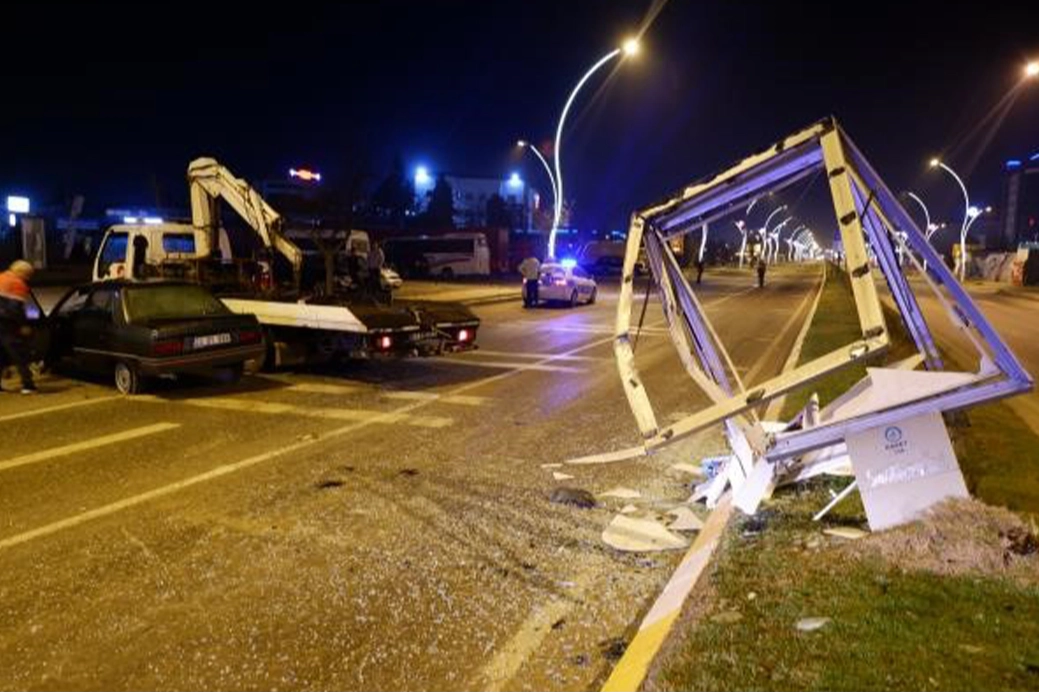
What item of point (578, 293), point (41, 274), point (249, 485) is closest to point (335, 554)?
point (249, 485)

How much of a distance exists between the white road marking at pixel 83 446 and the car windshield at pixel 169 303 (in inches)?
89.8

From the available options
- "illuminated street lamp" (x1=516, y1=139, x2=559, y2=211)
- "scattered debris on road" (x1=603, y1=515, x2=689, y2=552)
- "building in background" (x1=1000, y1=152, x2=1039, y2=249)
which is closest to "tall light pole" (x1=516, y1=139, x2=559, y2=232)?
"illuminated street lamp" (x1=516, y1=139, x2=559, y2=211)

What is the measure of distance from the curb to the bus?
46185 millimetres

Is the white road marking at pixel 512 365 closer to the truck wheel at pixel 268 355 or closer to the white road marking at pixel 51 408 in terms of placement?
the truck wheel at pixel 268 355

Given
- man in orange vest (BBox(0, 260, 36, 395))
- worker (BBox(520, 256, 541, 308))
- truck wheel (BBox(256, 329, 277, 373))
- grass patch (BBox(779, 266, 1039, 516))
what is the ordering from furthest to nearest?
worker (BBox(520, 256, 541, 308)) < truck wheel (BBox(256, 329, 277, 373)) < man in orange vest (BBox(0, 260, 36, 395)) < grass patch (BBox(779, 266, 1039, 516))

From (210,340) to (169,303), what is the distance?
0.93 metres

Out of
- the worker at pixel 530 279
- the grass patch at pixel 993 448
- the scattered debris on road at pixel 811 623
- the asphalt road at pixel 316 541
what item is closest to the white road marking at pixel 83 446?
the asphalt road at pixel 316 541

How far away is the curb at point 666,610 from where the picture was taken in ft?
12.7

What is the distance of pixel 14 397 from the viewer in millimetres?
11078

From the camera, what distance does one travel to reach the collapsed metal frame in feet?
17.1

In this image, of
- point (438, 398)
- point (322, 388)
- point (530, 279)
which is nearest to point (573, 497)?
point (438, 398)

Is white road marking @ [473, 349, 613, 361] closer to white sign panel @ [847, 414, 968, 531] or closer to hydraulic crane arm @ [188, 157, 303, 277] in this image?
hydraulic crane arm @ [188, 157, 303, 277]

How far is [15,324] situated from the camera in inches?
446

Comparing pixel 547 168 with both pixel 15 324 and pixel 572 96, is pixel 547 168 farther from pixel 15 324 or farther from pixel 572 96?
pixel 15 324
